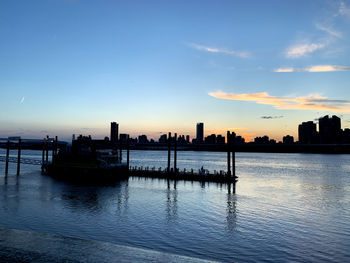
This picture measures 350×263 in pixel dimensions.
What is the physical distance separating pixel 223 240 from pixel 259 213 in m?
10.5

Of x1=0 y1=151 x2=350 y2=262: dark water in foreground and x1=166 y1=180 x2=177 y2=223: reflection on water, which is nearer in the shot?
x1=0 y1=151 x2=350 y2=262: dark water in foreground

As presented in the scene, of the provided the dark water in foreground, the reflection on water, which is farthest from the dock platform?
the dark water in foreground

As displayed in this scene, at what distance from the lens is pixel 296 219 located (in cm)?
2641

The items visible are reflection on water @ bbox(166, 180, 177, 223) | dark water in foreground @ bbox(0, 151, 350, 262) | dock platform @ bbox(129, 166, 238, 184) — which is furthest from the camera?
dock platform @ bbox(129, 166, 238, 184)

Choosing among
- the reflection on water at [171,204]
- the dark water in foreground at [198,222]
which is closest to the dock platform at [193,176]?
the reflection on water at [171,204]

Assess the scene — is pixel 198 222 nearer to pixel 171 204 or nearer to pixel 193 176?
pixel 171 204

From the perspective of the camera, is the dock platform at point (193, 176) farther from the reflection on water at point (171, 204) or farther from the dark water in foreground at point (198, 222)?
the dark water in foreground at point (198, 222)

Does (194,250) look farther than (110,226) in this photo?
No

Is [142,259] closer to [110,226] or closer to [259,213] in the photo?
[110,226]

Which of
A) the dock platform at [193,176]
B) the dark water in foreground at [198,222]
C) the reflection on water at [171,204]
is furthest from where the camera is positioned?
the dock platform at [193,176]

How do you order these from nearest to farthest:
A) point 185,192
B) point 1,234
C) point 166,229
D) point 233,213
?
1. point 1,234
2. point 166,229
3. point 233,213
4. point 185,192

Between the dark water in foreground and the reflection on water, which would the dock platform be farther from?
the dark water in foreground

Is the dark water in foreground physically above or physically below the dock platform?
below

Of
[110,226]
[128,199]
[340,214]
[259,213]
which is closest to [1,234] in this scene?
[110,226]
